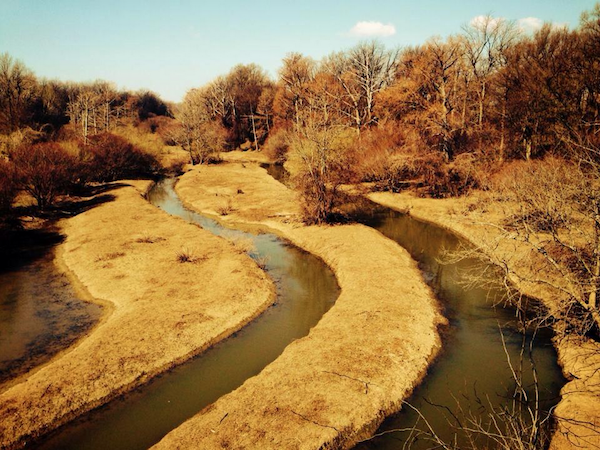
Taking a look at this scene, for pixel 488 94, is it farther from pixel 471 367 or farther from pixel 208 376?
pixel 208 376

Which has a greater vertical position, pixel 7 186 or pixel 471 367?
pixel 7 186

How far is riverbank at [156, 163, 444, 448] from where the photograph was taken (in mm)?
10359

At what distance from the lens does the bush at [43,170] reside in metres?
31.8

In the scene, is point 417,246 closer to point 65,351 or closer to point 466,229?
point 466,229

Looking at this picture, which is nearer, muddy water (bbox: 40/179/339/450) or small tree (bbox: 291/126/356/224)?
muddy water (bbox: 40/179/339/450)

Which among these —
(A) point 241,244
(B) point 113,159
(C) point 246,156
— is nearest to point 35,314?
(A) point 241,244

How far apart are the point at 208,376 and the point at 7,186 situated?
2499cm

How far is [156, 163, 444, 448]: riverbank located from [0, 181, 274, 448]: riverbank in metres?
3.58

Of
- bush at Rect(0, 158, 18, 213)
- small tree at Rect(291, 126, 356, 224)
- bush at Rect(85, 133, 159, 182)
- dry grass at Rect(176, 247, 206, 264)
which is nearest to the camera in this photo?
dry grass at Rect(176, 247, 206, 264)

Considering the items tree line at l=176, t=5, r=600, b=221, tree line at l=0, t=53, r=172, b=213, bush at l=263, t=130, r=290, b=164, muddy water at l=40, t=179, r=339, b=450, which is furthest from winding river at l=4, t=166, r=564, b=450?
bush at l=263, t=130, r=290, b=164

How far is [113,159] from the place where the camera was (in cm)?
4838

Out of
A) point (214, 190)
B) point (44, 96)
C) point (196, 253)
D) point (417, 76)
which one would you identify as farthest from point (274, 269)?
point (44, 96)

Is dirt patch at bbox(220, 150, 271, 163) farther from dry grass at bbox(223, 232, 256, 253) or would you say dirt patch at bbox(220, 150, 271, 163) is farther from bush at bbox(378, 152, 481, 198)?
dry grass at bbox(223, 232, 256, 253)

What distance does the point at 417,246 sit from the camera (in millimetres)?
26641
